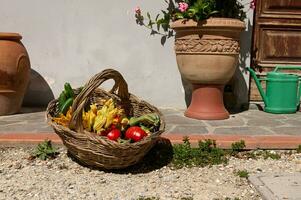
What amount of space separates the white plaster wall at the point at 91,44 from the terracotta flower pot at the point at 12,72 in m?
0.43

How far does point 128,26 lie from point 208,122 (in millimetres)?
1525

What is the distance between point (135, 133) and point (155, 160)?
0.40 m

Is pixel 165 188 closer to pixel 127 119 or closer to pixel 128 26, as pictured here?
pixel 127 119

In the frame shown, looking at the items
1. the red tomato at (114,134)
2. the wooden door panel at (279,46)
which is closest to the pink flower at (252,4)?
the wooden door panel at (279,46)

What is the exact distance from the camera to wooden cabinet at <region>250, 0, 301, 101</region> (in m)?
4.83

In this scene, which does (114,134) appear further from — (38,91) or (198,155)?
(38,91)

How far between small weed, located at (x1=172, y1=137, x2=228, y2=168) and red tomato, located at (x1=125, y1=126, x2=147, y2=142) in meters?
0.42

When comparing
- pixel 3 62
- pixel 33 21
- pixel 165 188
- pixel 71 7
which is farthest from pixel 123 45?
pixel 165 188

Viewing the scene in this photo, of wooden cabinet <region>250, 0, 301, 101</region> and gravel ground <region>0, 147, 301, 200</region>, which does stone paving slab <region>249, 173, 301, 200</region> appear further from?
wooden cabinet <region>250, 0, 301, 101</region>

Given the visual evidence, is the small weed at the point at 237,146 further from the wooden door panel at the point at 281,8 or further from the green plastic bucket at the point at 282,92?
the wooden door panel at the point at 281,8

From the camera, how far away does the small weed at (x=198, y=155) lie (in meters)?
3.07

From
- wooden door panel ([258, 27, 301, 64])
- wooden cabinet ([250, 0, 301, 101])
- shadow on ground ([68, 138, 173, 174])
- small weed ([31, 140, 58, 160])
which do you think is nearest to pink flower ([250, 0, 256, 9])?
wooden cabinet ([250, 0, 301, 101])

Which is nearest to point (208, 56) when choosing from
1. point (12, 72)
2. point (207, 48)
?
point (207, 48)

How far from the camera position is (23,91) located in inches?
169
